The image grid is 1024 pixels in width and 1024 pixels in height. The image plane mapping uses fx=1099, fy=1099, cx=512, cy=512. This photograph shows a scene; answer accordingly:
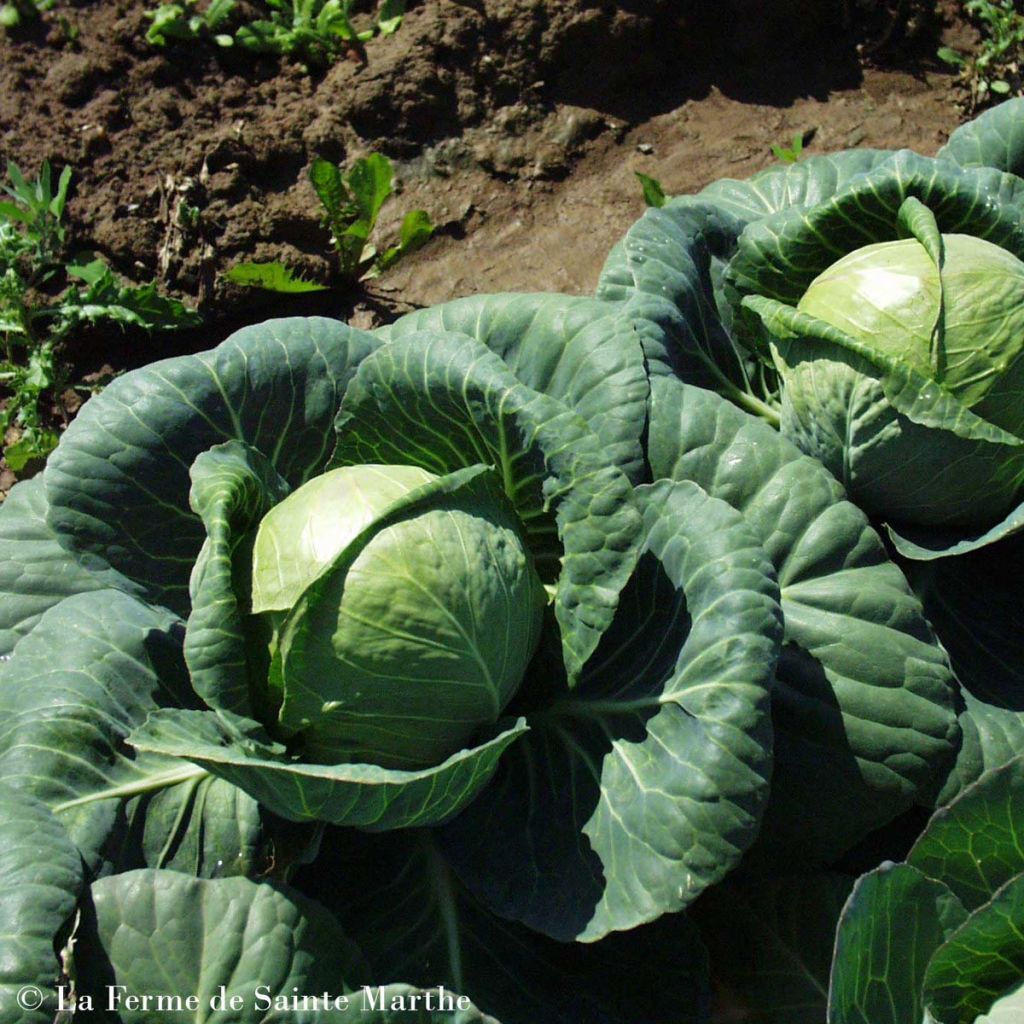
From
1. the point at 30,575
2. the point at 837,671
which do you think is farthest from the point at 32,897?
the point at 837,671

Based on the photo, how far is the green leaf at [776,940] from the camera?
2582 mm

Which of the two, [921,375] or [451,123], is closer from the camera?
[921,375]

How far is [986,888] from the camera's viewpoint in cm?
221

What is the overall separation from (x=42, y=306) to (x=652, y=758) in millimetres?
3465

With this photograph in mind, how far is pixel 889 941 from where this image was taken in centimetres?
206

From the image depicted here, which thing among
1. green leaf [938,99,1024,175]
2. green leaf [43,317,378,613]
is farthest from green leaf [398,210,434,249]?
green leaf [938,99,1024,175]

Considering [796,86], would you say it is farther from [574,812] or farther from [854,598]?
[574,812]

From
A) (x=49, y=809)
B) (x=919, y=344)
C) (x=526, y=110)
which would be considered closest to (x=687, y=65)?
(x=526, y=110)

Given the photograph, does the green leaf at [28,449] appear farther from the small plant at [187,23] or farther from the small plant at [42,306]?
the small plant at [187,23]

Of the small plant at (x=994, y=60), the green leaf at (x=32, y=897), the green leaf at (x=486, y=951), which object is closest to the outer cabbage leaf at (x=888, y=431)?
the green leaf at (x=486, y=951)

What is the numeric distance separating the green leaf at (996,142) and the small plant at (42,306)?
113 inches

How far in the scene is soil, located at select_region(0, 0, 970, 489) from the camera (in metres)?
4.64

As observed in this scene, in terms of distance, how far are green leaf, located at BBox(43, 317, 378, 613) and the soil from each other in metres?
1.96

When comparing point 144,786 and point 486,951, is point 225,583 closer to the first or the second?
point 144,786
